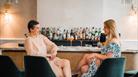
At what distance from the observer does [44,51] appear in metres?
4.15

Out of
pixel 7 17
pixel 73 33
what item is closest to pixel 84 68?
pixel 73 33

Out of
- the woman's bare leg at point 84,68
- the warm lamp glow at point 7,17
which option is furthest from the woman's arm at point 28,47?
the warm lamp glow at point 7,17

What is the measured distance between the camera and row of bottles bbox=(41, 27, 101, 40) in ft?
24.7

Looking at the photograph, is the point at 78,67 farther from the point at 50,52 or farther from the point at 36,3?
the point at 36,3

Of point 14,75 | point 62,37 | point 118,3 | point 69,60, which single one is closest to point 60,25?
point 62,37

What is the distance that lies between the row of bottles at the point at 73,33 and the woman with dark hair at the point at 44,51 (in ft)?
11.0

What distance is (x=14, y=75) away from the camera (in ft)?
12.0

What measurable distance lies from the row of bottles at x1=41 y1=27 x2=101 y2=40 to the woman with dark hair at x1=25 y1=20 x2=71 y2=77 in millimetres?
3344

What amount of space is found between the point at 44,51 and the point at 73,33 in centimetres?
354

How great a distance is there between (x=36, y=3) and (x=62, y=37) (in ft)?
4.16

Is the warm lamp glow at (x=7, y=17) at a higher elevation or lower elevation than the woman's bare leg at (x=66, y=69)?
higher

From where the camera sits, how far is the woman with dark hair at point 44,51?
399cm

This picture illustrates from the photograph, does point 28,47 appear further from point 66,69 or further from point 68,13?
point 68,13

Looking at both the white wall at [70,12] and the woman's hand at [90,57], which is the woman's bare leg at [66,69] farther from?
the white wall at [70,12]
